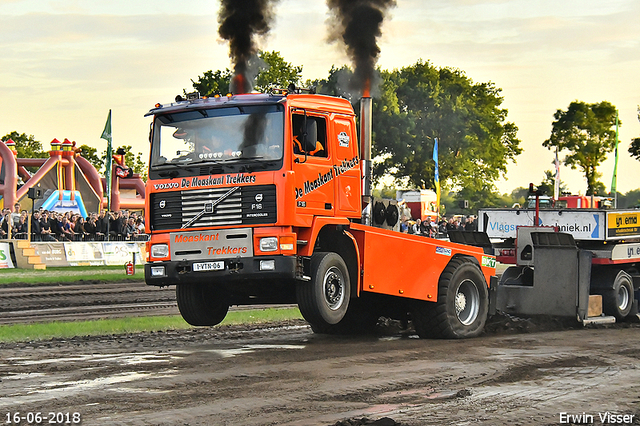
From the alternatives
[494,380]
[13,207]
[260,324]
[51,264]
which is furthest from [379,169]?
[494,380]

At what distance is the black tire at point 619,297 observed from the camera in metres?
14.9

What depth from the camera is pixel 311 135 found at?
11227 mm

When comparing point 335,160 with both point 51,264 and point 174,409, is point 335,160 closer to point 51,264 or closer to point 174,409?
point 174,409

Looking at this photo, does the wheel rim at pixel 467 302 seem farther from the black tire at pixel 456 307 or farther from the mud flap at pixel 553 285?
the mud flap at pixel 553 285

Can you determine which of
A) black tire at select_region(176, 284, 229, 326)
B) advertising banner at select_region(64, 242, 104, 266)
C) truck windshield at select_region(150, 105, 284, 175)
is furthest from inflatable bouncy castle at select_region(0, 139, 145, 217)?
truck windshield at select_region(150, 105, 284, 175)

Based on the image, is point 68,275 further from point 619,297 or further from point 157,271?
point 619,297

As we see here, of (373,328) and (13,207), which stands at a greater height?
(13,207)

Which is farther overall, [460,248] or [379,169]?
[379,169]

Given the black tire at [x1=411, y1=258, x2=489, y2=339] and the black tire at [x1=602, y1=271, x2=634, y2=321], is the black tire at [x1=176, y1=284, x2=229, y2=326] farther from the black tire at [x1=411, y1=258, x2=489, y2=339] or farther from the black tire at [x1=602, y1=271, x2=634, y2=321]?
the black tire at [x1=602, y1=271, x2=634, y2=321]

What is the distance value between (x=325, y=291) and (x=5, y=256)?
65.0ft

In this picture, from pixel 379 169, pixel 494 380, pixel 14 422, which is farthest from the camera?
pixel 379 169

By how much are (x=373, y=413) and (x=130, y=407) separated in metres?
2.02

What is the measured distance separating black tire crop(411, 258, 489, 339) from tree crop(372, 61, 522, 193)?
52857mm

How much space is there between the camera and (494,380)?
8.86 meters
